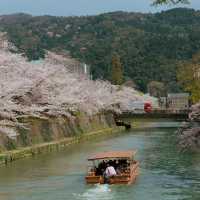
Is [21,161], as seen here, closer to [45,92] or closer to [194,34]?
[45,92]

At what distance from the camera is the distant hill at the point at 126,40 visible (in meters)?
144

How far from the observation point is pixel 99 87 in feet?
267

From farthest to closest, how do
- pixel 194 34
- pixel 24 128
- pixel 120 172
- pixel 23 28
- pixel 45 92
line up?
pixel 23 28 → pixel 194 34 → pixel 45 92 → pixel 24 128 → pixel 120 172

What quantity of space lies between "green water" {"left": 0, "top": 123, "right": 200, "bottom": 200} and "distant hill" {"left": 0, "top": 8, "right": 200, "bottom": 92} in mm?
96159

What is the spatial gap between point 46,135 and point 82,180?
2092 centimetres

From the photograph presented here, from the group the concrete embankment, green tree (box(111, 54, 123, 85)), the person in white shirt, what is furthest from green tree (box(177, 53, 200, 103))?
the person in white shirt

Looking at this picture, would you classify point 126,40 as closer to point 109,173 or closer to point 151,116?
point 151,116

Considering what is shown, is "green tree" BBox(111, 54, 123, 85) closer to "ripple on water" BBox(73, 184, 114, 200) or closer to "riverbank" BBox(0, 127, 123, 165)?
"riverbank" BBox(0, 127, 123, 165)

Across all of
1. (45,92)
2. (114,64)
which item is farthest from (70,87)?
(114,64)

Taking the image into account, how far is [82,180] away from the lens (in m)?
26.7

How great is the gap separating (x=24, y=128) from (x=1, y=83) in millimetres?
6304

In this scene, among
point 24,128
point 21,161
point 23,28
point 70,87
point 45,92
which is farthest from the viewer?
point 23,28

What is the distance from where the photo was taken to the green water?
22.4 meters

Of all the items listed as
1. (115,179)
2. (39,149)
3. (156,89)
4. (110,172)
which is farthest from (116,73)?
(115,179)
